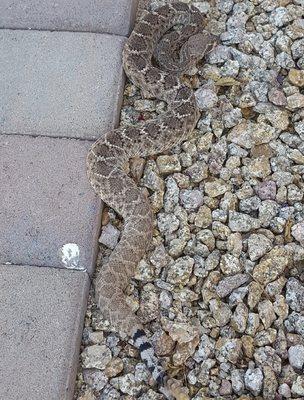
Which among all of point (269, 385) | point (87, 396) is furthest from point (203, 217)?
point (87, 396)

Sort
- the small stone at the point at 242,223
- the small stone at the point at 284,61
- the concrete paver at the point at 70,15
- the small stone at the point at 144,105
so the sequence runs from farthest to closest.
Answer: the concrete paver at the point at 70,15
the small stone at the point at 284,61
the small stone at the point at 144,105
the small stone at the point at 242,223

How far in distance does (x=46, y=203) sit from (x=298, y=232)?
1.65 m

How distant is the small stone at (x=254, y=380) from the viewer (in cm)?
336

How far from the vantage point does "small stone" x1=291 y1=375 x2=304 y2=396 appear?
3.34 meters

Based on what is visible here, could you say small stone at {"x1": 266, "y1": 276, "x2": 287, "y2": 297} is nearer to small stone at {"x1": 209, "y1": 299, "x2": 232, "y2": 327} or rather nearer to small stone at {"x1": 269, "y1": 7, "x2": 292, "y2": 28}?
small stone at {"x1": 209, "y1": 299, "x2": 232, "y2": 327}

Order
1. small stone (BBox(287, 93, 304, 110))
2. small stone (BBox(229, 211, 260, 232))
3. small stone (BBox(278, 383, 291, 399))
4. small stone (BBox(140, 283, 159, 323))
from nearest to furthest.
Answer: small stone (BBox(278, 383, 291, 399)) → small stone (BBox(140, 283, 159, 323)) → small stone (BBox(229, 211, 260, 232)) → small stone (BBox(287, 93, 304, 110))

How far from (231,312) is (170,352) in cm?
44

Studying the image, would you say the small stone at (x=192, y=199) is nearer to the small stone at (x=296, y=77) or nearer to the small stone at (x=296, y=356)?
the small stone at (x=296, y=356)

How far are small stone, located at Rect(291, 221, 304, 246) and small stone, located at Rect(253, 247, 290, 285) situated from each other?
14 centimetres

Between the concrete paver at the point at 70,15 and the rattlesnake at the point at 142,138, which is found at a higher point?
the concrete paver at the point at 70,15

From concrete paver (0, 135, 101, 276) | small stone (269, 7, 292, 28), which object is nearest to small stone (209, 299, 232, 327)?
concrete paver (0, 135, 101, 276)

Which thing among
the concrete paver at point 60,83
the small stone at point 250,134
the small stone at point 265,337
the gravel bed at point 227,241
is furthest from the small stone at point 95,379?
the small stone at point 250,134

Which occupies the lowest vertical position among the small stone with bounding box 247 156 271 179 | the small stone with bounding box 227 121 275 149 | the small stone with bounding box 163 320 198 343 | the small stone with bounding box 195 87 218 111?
the small stone with bounding box 163 320 198 343

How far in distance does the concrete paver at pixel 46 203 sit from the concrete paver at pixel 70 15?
1.25 metres
